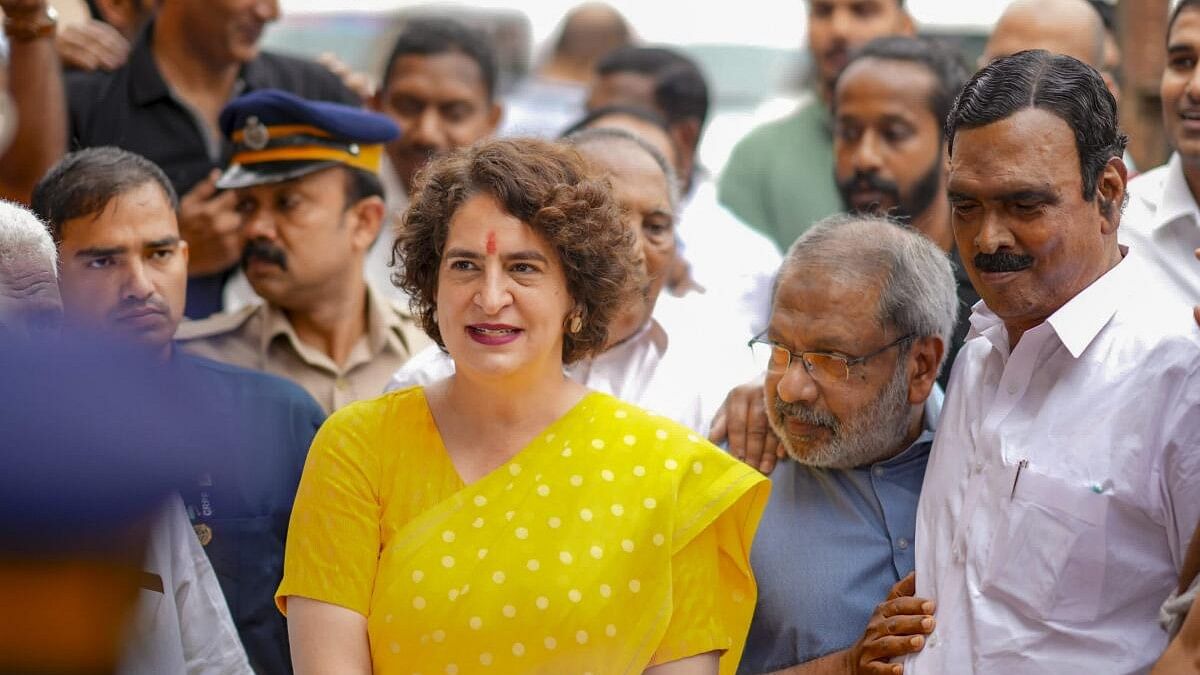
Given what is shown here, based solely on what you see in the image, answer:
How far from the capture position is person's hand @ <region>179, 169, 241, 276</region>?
4797 mm

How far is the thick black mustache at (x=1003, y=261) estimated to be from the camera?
3330 mm

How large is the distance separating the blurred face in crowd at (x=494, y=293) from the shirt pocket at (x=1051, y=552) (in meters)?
1.01

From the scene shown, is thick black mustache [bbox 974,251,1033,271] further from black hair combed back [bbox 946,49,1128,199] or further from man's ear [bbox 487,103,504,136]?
man's ear [bbox 487,103,504,136]

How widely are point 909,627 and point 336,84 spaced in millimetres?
3000

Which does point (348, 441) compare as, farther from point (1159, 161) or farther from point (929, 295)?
point (1159, 161)

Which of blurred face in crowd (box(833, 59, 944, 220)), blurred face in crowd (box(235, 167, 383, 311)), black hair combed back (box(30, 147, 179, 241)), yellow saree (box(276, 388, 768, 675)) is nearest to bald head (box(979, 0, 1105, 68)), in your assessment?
blurred face in crowd (box(833, 59, 944, 220))

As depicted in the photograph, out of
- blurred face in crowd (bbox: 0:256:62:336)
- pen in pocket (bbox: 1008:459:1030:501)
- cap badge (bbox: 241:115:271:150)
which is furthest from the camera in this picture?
cap badge (bbox: 241:115:271:150)

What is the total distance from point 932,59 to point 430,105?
5.65 ft

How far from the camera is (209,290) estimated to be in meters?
5.01

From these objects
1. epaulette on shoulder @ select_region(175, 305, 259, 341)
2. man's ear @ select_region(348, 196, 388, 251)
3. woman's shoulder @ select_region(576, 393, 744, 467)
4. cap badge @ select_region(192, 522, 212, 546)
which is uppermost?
man's ear @ select_region(348, 196, 388, 251)

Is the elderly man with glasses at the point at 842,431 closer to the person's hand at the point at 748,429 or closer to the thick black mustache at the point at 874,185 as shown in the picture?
the person's hand at the point at 748,429

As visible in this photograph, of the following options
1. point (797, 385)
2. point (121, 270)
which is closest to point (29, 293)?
point (121, 270)

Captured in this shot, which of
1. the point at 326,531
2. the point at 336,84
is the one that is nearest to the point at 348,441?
the point at 326,531

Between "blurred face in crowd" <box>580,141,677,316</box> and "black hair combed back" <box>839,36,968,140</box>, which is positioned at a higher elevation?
"black hair combed back" <box>839,36,968,140</box>
